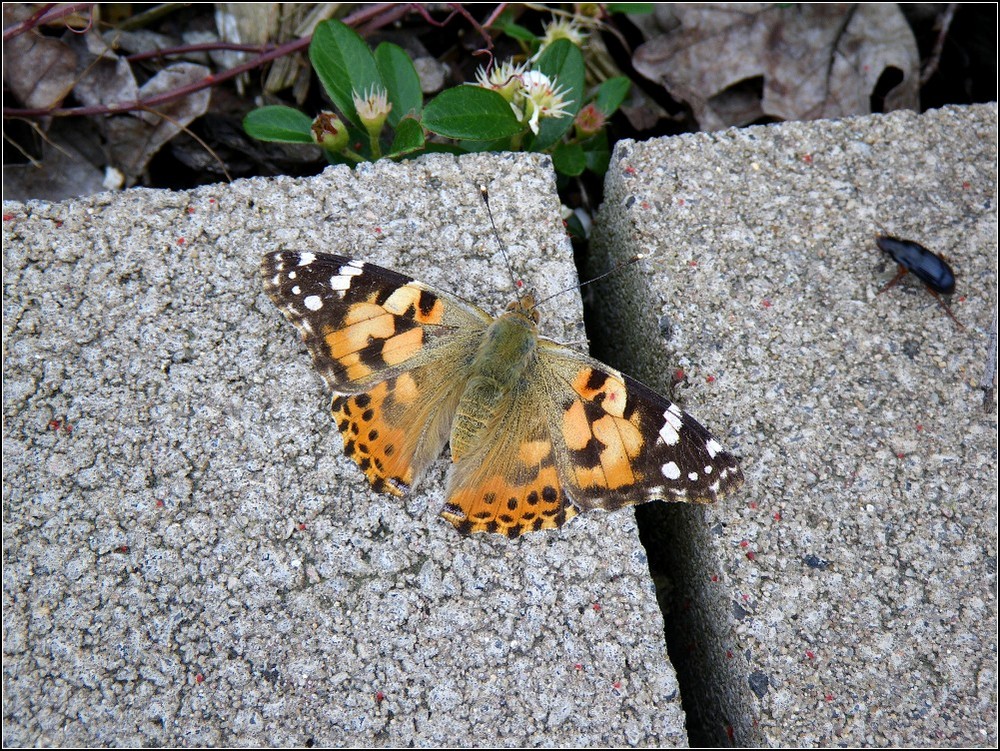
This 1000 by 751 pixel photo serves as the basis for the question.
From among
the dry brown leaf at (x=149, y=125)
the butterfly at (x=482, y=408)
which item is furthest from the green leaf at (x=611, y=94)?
the dry brown leaf at (x=149, y=125)

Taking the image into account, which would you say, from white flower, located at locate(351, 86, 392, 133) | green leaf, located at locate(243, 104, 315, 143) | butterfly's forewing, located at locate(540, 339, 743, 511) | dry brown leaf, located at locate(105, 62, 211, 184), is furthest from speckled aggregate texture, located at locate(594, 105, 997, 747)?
dry brown leaf, located at locate(105, 62, 211, 184)

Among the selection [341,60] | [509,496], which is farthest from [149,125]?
[509,496]

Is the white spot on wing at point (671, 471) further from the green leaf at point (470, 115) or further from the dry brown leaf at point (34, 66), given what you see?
the dry brown leaf at point (34, 66)

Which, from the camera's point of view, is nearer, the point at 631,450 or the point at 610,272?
the point at 631,450

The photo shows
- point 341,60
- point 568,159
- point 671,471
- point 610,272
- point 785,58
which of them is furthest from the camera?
point 785,58

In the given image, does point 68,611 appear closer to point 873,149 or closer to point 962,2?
point 873,149

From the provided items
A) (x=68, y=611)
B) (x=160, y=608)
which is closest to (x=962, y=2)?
(x=160, y=608)

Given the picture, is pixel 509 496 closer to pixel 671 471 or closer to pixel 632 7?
pixel 671 471
